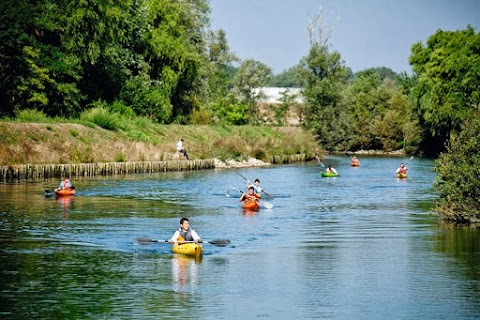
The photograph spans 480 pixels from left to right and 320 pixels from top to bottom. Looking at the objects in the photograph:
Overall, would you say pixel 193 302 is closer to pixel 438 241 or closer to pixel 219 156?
pixel 438 241

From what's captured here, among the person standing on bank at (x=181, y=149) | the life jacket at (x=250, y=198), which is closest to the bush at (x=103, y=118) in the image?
the person standing on bank at (x=181, y=149)

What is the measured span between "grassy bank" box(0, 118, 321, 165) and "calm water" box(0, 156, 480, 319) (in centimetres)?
1162

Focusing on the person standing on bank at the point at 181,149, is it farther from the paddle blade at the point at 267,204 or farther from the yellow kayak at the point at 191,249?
the yellow kayak at the point at 191,249

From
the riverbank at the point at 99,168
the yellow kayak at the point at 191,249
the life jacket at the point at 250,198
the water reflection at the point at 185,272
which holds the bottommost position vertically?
the water reflection at the point at 185,272

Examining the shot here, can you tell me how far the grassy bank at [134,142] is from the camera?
2350 inches

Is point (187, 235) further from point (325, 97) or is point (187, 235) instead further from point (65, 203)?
point (325, 97)

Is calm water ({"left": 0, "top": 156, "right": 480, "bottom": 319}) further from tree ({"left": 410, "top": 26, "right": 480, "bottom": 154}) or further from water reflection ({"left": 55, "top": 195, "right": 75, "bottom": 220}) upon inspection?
tree ({"left": 410, "top": 26, "right": 480, "bottom": 154})

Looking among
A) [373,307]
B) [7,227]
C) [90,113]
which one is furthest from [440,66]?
[373,307]

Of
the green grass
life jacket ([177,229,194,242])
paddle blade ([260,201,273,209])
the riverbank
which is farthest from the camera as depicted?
the green grass

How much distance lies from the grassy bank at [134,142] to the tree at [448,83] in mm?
13009

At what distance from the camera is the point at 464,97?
93000 mm

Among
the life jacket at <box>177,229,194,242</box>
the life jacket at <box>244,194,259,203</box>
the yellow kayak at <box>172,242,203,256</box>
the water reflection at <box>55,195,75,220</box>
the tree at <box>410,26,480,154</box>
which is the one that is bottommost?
the yellow kayak at <box>172,242,203,256</box>

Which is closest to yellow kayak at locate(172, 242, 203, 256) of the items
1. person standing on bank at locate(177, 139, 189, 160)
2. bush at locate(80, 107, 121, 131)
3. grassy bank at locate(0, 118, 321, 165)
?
grassy bank at locate(0, 118, 321, 165)

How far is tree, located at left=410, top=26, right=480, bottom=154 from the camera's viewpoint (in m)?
92.2
